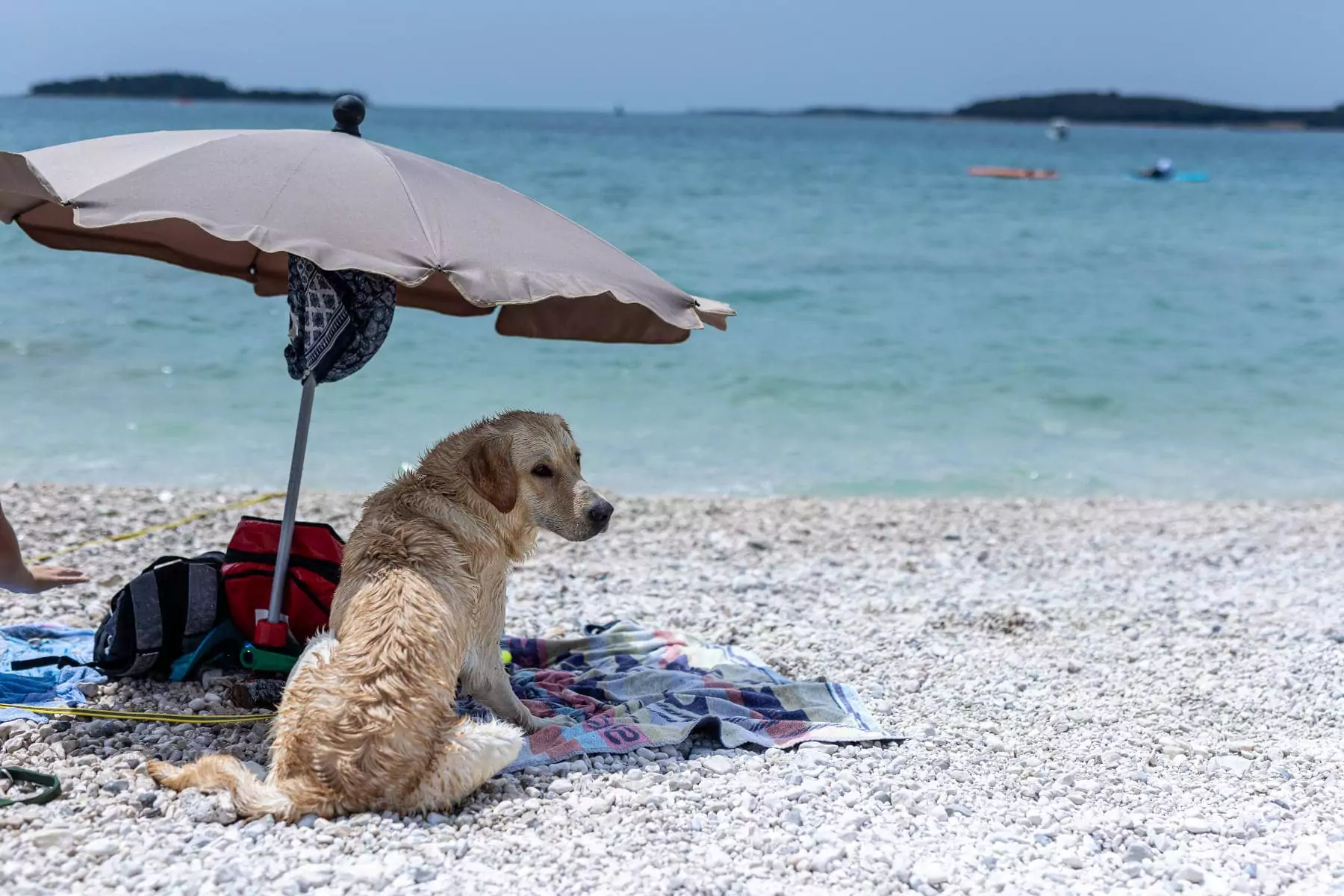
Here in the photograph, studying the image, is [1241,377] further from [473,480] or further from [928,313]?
[473,480]

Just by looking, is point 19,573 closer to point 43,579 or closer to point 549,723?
point 43,579

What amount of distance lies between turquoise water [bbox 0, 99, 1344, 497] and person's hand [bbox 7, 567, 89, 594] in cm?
633

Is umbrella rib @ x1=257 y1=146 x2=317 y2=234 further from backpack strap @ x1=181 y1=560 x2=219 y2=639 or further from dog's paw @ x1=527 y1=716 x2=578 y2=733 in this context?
dog's paw @ x1=527 y1=716 x2=578 y2=733

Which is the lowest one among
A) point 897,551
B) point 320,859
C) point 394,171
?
point 897,551

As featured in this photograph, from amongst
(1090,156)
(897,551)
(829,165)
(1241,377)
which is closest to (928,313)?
(1241,377)

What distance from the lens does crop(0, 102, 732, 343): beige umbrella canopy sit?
4.05m

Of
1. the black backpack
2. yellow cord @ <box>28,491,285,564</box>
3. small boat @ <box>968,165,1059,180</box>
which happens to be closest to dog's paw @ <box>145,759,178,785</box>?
the black backpack

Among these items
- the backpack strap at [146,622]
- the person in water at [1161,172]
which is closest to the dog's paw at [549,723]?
the backpack strap at [146,622]

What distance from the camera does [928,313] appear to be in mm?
20906

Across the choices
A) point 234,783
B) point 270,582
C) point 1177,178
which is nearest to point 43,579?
point 270,582

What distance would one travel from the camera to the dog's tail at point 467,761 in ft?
13.6

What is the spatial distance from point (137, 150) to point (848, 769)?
12.2ft

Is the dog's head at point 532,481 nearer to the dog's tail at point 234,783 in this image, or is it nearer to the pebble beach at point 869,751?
the pebble beach at point 869,751

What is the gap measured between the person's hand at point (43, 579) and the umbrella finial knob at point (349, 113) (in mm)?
2227
